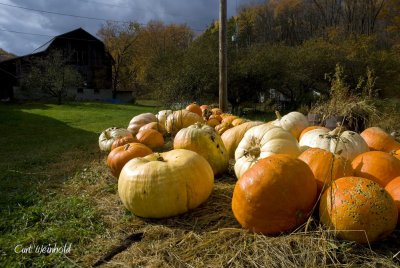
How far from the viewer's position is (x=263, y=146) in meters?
A: 3.04

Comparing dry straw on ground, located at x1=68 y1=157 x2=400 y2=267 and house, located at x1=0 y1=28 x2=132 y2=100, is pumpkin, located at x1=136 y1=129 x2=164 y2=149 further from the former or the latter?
house, located at x1=0 y1=28 x2=132 y2=100

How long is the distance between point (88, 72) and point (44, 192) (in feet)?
119

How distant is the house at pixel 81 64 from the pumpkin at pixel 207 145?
99.0ft

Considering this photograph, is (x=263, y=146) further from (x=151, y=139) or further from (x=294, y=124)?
(x=151, y=139)

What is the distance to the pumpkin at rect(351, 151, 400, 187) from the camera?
2.41m

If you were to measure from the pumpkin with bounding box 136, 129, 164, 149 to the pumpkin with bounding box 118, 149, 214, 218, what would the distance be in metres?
2.48

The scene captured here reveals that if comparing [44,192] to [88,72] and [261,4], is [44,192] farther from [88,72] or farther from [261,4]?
[261,4]

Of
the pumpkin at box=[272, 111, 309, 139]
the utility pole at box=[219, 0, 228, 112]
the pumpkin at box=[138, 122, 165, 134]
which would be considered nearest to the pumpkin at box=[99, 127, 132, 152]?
the pumpkin at box=[138, 122, 165, 134]

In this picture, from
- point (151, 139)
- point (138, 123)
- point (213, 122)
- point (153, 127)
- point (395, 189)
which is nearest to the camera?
point (395, 189)

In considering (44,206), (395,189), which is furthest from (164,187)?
(395,189)

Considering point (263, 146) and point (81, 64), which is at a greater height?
point (81, 64)

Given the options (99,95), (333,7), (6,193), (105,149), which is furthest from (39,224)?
(333,7)

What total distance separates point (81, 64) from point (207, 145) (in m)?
37.0

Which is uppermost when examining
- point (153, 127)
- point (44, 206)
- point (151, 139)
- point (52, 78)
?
point (52, 78)
